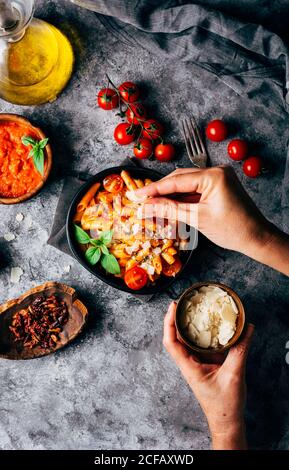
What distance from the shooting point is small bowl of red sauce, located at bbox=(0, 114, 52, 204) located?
2424 mm

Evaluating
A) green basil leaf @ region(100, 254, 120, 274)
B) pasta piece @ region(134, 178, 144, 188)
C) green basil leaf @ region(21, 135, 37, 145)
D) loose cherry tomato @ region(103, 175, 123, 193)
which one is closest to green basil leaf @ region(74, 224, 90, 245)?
green basil leaf @ region(100, 254, 120, 274)

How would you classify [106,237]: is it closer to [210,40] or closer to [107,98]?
[107,98]

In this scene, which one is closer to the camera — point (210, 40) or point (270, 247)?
point (270, 247)

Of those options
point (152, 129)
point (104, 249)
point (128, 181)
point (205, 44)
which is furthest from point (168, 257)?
point (205, 44)

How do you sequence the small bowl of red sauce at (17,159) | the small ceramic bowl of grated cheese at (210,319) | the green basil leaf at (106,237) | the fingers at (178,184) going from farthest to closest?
1. the small bowl of red sauce at (17,159)
2. the green basil leaf at (106,237)
3. the small ceramic bowl of grated cheese at (210,319)
4. the fingers at (178,184)

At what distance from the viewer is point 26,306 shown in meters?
2.52

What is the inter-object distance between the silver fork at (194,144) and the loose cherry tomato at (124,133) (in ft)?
0.91

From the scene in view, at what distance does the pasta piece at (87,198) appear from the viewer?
7.89ft

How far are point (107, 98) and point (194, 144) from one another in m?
0.49

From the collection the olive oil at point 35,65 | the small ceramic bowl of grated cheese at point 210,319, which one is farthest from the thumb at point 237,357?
the olive oil at point 35,65

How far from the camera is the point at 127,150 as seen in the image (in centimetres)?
260

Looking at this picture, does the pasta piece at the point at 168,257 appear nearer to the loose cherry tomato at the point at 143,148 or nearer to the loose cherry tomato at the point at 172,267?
the loose cherry tomato at the point at 172,267

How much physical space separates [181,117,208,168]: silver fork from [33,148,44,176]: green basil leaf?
2.38 feet

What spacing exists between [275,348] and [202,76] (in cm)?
144
